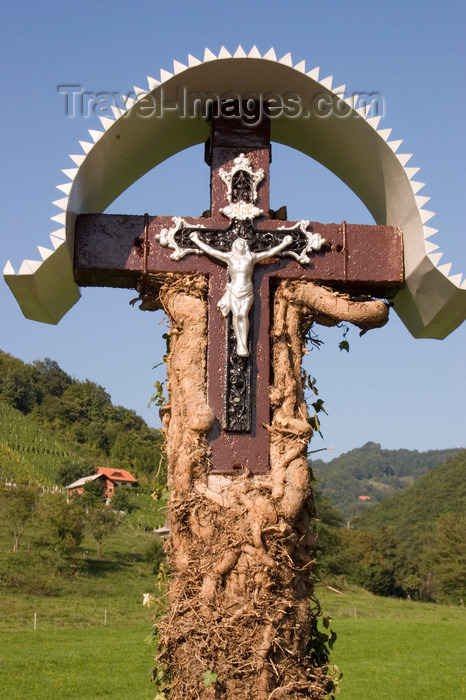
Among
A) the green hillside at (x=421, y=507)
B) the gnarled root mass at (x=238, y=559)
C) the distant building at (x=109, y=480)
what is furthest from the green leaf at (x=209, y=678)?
the green hillside at (x=421, y=507)

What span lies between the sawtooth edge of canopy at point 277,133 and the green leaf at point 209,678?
8.50ft

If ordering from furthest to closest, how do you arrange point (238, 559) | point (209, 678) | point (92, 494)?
1. point (92, 494)
2. point (238, 559)
3. point (209, 678)

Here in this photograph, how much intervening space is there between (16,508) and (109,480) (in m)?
27.7

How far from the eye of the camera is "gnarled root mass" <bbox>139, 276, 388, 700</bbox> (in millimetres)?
4551

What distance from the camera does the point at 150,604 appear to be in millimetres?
4910

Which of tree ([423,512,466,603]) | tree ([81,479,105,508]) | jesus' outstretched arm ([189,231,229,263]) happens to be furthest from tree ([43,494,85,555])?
jesus' outstretched arm ([189,231,229,263])

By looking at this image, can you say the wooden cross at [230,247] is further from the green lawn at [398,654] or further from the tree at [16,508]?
the tree at [16,508]

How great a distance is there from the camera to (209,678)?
4457mm

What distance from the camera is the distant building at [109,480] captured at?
2422 inches

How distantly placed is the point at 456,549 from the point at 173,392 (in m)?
48.3

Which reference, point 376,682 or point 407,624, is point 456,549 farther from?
point 376,682

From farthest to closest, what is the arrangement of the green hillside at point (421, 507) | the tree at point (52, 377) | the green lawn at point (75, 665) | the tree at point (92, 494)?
the tree at point (52, 377) → the green hillside at point (421, 507) → the tree at point (92, 494) → the green lawn at point (75, 665)

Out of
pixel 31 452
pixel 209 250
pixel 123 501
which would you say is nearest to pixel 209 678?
pixel 209 250

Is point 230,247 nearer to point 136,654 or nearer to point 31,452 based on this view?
point 136,654
